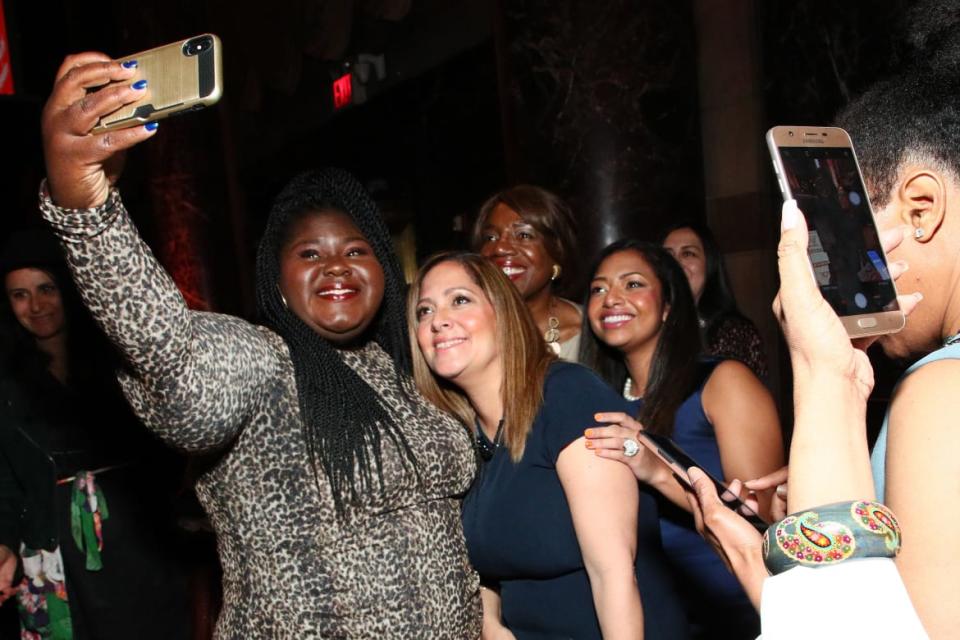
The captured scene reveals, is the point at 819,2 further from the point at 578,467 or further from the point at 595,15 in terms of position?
the point at 578,467

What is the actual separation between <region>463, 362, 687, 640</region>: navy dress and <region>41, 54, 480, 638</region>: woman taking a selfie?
8 centimetres

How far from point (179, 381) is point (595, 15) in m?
3.26

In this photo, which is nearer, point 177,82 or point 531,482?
point 177,82

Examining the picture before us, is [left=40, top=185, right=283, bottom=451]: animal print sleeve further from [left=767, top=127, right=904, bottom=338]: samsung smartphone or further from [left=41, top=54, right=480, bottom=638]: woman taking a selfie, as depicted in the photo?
[left=767, top=127, right=904, bottom=338]: samsung smartphone

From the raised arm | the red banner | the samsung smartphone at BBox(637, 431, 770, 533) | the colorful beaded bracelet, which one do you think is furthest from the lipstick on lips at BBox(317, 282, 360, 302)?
the red banner

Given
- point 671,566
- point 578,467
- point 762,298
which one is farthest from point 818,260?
point 762,298

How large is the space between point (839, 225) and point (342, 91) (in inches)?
382

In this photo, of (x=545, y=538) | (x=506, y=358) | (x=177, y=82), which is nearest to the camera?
(x=177, y=82)

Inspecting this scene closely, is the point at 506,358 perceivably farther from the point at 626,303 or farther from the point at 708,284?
the point at 708,284

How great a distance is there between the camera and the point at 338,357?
7.72 feet

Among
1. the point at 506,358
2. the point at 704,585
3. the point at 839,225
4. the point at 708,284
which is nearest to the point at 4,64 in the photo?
the point at 708,284

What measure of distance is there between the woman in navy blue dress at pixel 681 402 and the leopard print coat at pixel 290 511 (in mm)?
502

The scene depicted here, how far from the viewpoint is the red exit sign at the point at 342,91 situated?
10.2 meters

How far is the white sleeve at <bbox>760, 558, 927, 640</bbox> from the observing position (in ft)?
3.02
